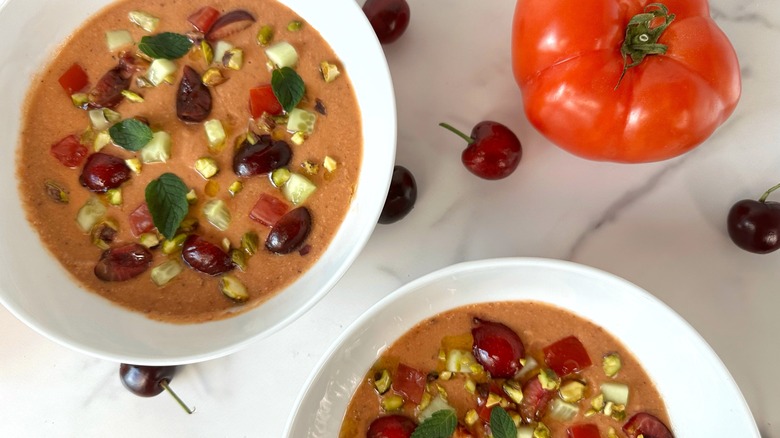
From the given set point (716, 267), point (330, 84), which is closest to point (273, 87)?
point (330, 84)

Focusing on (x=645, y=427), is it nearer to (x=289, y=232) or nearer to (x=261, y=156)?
(x=289, y=232)

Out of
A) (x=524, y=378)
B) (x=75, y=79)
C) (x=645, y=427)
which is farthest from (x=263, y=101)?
(x=645, y=427)

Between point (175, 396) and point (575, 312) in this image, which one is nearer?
point (575, 312)

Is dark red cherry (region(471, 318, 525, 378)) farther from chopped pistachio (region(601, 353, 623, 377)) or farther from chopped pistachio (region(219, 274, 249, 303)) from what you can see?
chopped pistachio (region(219, 274, 249, 303))

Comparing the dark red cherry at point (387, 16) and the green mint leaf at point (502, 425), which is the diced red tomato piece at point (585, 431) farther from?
the dark red cherry at point (387, 16)

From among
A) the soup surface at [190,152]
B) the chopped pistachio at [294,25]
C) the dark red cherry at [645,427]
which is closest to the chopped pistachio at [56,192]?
the soup surface at [190,152]

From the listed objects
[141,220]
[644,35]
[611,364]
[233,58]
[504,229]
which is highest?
[644,35]
